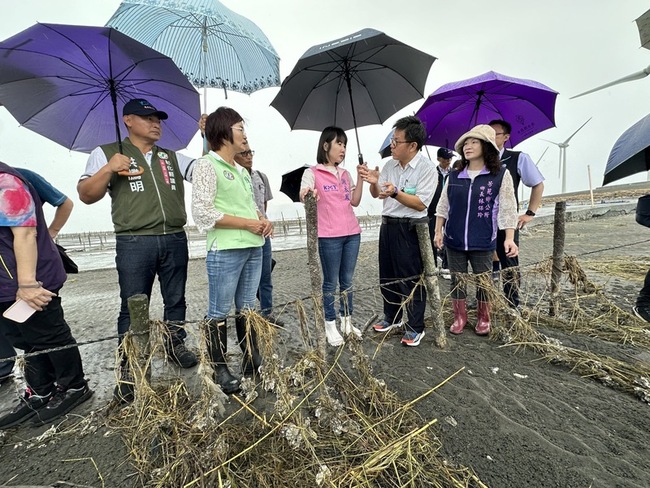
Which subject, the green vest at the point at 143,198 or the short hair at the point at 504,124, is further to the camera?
the short hair at the point at 504,124

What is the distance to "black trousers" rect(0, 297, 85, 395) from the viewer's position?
2141 mm

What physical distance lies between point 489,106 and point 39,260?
516 cm

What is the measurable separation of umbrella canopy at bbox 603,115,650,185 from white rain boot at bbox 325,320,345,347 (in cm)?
316

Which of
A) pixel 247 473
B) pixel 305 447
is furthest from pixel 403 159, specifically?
pixel 247 473

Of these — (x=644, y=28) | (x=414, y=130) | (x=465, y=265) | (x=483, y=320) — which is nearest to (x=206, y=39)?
(x=414, y=130)

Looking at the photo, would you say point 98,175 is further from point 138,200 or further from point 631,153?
point 631,153

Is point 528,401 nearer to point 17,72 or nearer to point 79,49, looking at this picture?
point 79,49

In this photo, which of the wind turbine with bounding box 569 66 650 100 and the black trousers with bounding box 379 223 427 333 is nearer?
the black trousers with bounding box 379 223 427 333

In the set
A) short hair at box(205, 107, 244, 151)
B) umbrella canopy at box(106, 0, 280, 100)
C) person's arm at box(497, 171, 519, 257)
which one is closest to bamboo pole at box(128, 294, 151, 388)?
short hair at box(205, 107, 244, 151)

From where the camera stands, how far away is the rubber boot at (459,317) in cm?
336

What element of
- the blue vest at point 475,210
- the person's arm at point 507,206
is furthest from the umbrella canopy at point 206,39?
the person's arm at point 507,206

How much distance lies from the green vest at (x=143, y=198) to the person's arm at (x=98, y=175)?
10 cm

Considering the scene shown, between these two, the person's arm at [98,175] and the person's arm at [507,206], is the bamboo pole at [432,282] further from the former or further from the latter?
the person's arm at [98,175]

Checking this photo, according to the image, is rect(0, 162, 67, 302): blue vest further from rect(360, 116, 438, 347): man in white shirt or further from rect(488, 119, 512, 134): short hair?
rect(488, 119, 512, 134): short hair
